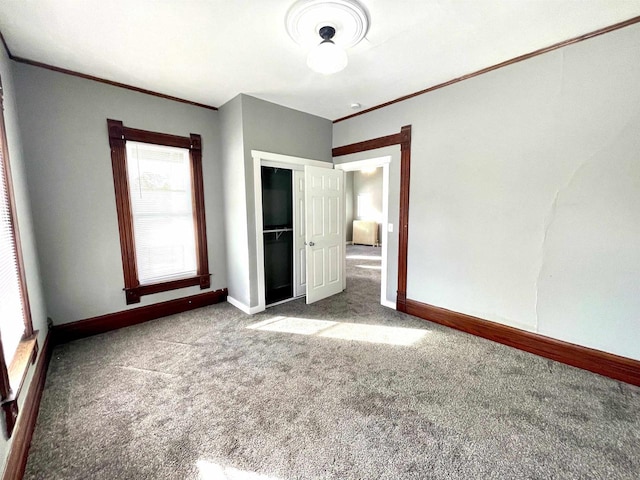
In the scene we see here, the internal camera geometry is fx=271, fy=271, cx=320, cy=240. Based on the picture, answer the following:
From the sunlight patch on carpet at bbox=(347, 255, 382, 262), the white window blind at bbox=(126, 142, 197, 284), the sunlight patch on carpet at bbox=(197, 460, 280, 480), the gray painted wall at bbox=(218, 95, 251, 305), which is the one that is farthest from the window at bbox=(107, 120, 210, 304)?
the sunlight patch on carpet at bbox=(347, 255, 382, 262)

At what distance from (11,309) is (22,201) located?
1.05 metres

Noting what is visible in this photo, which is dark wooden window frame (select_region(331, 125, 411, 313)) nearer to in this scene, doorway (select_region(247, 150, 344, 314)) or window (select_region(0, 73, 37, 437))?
doorway (select_region(247, 150, 344, 314))

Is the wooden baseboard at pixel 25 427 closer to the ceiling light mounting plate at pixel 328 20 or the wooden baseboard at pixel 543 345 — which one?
the ceiling light mounting plate at pixel 328 20

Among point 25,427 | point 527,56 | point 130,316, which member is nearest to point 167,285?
point 130,316

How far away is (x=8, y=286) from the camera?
1.72 metres

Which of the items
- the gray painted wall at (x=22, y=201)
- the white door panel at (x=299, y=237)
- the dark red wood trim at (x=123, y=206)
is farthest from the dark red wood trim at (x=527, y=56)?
the gray painted wall at (x=22, y=201)

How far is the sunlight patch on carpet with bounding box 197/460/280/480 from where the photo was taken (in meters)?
1.38

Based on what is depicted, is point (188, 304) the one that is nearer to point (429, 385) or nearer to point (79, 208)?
point (79, 208)

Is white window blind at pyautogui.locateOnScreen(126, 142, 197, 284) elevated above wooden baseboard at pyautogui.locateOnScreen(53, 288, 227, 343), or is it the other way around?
white window blind at pyautogui.locateOnScreen(126, 142, 197, 284)

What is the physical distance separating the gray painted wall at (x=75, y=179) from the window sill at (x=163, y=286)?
8cm

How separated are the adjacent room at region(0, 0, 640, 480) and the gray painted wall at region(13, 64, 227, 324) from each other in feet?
0.06

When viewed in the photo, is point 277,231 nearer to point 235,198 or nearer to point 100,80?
point 235,198

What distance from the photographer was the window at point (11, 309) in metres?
1.37

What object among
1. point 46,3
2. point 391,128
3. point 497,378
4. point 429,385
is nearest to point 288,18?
point 46,3
